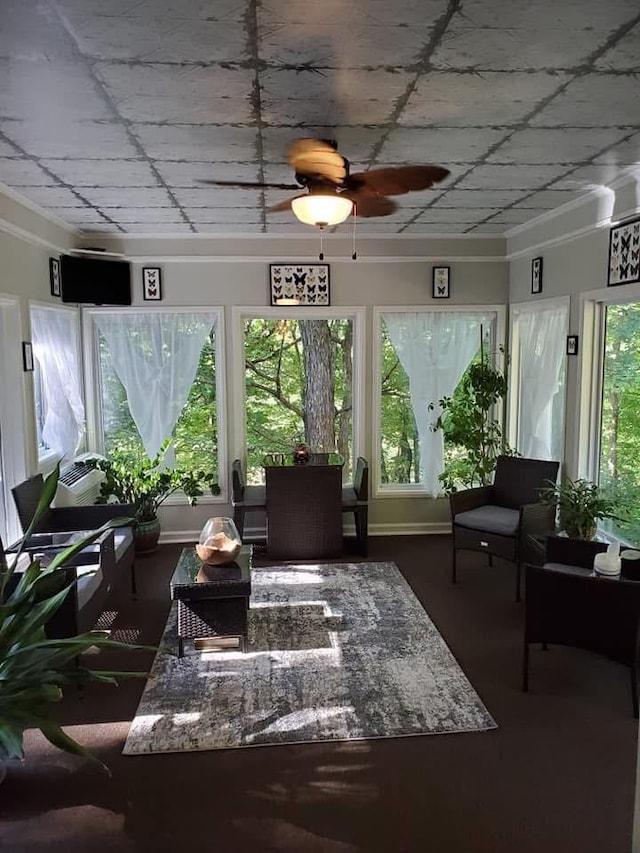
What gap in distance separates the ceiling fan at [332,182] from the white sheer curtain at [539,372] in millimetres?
1722

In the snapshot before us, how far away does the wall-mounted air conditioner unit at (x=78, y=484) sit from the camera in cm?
480

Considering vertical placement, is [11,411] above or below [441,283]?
below

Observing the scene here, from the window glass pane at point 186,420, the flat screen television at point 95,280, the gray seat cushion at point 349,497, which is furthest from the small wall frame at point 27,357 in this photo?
the gray seat cushion at point 349,497

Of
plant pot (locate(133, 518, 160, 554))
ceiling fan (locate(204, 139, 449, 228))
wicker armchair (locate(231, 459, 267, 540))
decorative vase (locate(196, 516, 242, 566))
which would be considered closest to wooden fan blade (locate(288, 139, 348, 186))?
ceiling fan (locate(204, 139, 449, 228))

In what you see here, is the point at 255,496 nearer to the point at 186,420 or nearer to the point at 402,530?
the point at 186,420

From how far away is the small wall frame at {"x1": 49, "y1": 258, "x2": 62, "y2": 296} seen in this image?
490cm

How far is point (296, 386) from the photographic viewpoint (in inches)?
264

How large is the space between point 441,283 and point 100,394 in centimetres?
310

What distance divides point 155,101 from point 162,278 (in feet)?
10.7

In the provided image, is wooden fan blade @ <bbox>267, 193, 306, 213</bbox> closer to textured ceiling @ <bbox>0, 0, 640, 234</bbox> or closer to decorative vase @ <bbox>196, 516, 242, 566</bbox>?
textured ceiling @ <bbox>0, 0, 640, 234</bbox>

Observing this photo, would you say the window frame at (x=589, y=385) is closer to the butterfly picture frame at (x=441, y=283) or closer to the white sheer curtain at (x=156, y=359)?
the butterfly picture frame at (x=441, y=283)

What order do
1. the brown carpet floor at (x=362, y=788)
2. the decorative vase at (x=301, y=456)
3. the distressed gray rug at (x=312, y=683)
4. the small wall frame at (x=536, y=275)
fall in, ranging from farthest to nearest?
the decorative vase at (x=301, y=456) → the small wall frame at (x=536, y=275) → the distressed gray rug at (x=312, y=683) → the brown carpet floor at (x=362, y=788)

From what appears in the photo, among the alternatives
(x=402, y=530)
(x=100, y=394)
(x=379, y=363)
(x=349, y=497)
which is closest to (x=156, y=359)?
(x=100, y=394)

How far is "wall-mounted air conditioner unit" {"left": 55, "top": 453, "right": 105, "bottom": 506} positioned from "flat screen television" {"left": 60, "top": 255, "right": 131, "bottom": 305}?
51.3 inches
